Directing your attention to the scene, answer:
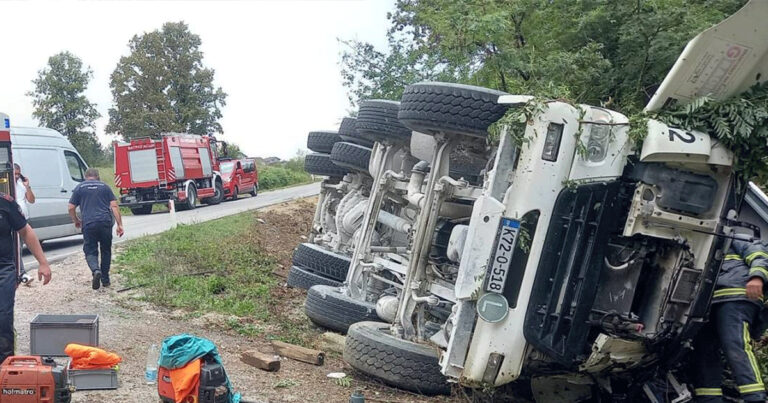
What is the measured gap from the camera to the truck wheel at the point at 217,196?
26.3m

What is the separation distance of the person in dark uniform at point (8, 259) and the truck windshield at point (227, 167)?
23.1m

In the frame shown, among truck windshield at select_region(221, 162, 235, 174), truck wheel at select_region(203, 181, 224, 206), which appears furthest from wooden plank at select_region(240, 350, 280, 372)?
truck windshield at select_region(221, 162, 235, 174)

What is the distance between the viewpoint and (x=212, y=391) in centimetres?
436

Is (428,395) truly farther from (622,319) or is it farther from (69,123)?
(69,123)

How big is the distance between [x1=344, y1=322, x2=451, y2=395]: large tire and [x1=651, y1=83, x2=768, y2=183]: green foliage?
2.25m

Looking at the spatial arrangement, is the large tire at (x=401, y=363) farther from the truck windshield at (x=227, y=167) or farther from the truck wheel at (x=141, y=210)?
the truck windshield at (x=227, y=167)

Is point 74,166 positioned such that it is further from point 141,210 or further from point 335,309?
point 141,210

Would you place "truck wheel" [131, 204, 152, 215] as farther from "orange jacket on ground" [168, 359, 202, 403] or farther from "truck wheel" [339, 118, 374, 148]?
"orange jacket on ground" [168, 359, 202, 403]

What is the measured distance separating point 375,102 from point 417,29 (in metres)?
11.6

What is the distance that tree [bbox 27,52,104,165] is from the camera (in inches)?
1708

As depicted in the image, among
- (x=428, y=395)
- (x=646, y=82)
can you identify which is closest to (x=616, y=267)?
(x=428, y=395)

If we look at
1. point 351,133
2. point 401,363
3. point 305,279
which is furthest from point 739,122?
point 305,279

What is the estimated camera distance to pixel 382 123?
687 cm

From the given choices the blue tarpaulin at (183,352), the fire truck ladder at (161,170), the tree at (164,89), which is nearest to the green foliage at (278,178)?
the tree at (164,89)
